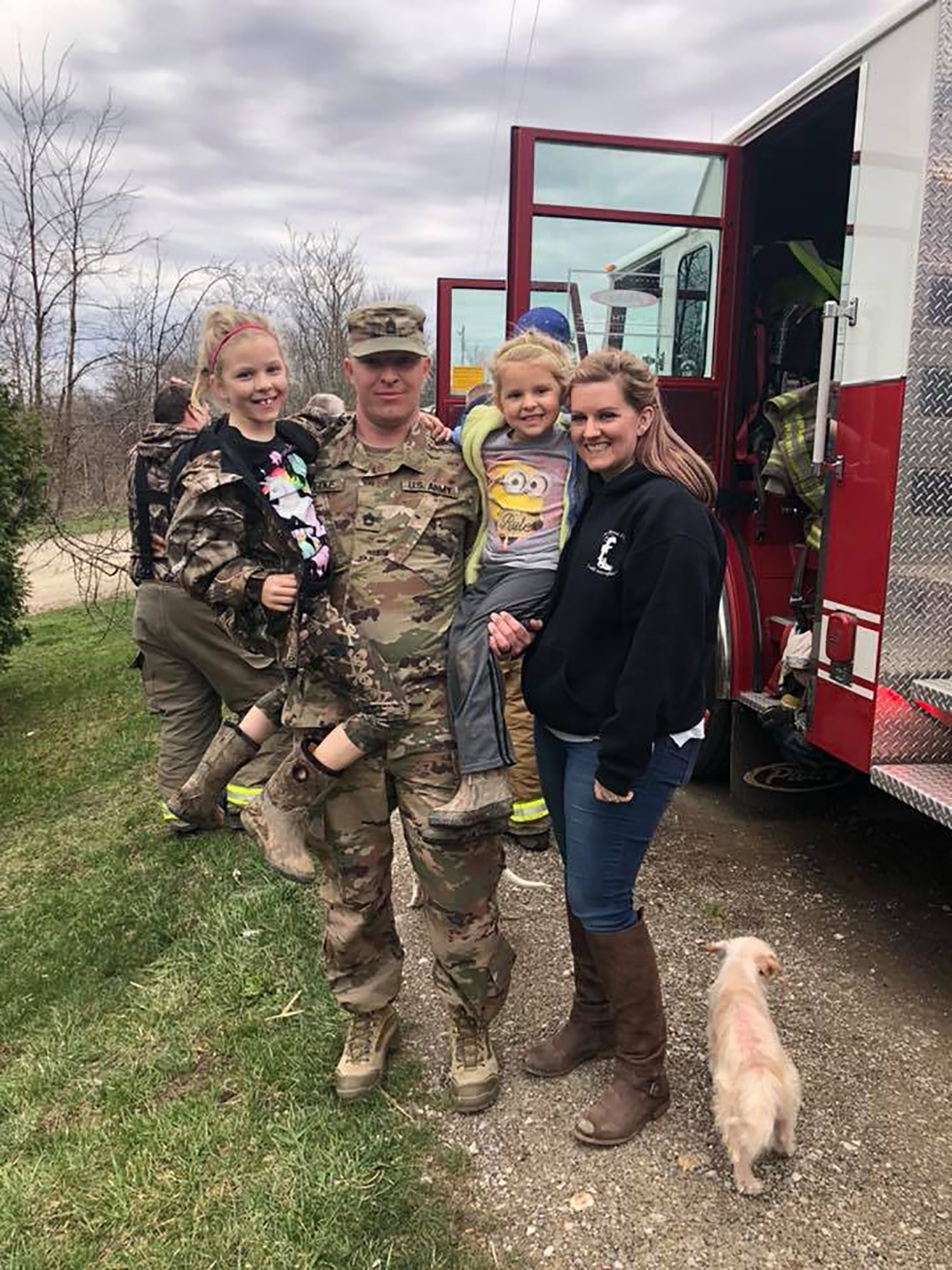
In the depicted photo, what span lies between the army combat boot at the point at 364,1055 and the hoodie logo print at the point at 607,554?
1.42 m

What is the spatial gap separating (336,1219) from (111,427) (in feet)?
25.6

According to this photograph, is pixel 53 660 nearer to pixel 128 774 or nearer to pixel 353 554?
pixel 128 774

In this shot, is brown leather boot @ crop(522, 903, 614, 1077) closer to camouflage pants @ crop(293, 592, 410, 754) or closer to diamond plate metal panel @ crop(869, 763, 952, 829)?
camouflage pants @ crop(293, 592, 410, 754)

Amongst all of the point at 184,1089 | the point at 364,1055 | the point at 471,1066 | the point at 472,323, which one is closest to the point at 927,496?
the point at 471,1066

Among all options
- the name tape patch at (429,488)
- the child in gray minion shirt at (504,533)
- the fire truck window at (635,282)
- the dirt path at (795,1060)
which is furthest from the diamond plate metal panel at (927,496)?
the fire truck window at (635,282)

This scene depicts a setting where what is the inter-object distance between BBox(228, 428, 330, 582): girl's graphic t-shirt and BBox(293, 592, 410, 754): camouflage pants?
11 cm

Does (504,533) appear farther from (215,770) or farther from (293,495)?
(215,770)

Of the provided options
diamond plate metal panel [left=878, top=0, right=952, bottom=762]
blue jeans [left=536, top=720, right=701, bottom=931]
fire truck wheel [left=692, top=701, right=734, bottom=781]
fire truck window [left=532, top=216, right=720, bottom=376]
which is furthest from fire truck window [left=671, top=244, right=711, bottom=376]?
blue jeans [left=536, top=720, right=701, bottom=931]

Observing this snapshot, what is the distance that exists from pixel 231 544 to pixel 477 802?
2.85 feet

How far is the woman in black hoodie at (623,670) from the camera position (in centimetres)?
204

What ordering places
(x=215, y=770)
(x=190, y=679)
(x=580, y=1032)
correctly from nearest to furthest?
(x=580, y=1032) → (x=215, y=770) → (x=190, y=679)

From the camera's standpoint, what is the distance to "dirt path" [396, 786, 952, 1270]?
2145mm

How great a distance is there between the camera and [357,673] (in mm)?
2307

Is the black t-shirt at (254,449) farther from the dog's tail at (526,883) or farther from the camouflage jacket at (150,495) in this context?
the dog's tail at (526,883)
